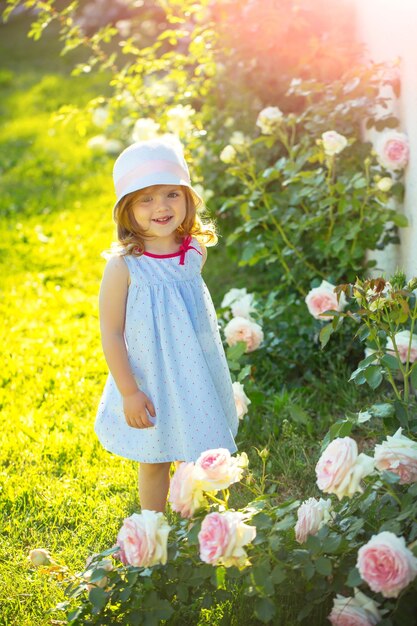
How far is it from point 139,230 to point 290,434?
846mm

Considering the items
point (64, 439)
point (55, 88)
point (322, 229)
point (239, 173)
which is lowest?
point (55, 88)

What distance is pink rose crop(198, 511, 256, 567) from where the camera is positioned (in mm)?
1722

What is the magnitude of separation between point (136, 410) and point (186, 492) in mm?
434

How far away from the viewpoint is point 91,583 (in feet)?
6.17

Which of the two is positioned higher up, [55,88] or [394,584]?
[394,584]

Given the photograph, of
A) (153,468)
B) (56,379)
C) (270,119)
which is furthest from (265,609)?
(270,119)

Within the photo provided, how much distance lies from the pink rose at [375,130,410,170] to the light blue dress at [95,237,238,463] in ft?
3.55

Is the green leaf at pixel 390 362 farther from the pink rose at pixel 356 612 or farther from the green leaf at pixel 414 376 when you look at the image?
the pink rose at pixel 356 612

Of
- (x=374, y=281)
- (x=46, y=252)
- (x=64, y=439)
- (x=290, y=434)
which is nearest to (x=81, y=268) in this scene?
(x=46, y=252)

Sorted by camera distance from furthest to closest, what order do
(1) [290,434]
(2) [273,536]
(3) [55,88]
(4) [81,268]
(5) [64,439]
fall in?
(3) [55,88] → (4) [81,268] → (5) [64,439] → (1) [290,434] → (2) [273,536]

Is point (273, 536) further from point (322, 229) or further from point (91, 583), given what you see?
point (322, 229)

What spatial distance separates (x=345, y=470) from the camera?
181 centimetres

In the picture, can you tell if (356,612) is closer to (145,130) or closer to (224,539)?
(224,539)

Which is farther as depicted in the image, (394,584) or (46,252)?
(46,252)
